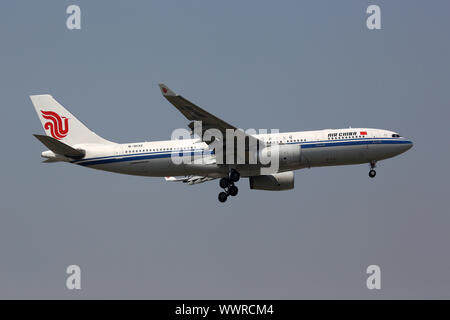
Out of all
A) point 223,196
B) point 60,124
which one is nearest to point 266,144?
point 223,196

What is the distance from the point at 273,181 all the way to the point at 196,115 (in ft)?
36.0

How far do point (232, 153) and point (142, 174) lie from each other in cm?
640

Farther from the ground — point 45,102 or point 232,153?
point 45,102

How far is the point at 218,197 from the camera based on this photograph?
180 ft

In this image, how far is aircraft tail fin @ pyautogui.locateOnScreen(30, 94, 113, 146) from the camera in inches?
2202

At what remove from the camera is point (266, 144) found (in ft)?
173

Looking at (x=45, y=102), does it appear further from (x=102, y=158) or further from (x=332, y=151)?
(x=332, y=151)

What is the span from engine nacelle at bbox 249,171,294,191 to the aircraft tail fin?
36.1 ft

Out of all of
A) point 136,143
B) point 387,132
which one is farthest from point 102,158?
point 387,132

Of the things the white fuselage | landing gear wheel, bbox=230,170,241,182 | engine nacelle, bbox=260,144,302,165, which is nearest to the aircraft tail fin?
the white fuselage

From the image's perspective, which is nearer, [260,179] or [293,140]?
[293,140]

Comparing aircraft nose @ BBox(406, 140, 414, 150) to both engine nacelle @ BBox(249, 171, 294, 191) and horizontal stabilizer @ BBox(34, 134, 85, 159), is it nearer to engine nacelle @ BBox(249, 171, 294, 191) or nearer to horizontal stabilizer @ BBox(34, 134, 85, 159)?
engine nacelle @ BBox(249, 171, 294, 191)

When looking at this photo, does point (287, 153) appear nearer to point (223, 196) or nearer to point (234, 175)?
point (234, 175)

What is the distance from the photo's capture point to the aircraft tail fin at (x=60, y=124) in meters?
55.9
